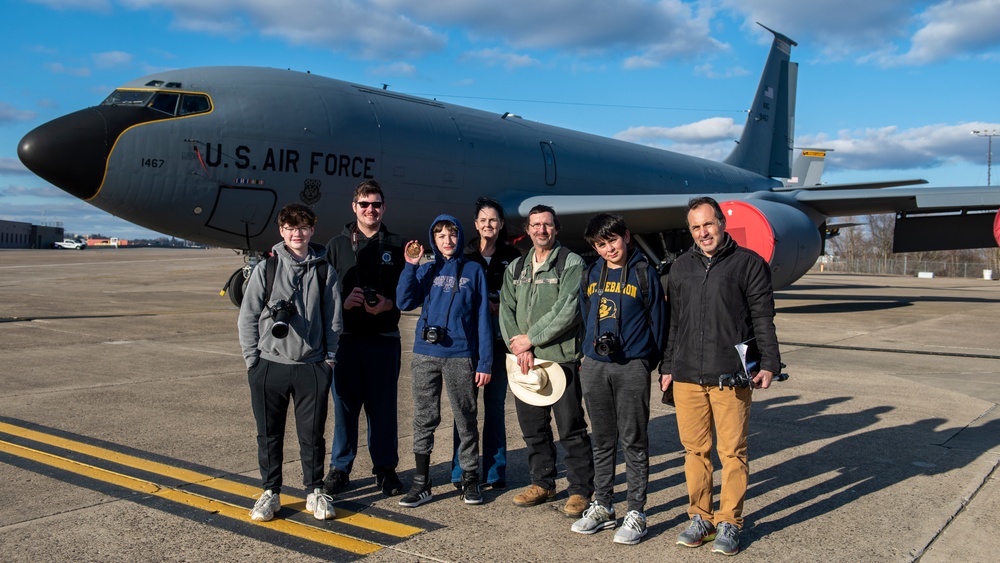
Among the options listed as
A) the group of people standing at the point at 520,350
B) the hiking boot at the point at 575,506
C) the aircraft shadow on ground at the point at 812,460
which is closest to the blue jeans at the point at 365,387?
the group of people standing at the point at 520,350

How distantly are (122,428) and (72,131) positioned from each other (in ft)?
19.4

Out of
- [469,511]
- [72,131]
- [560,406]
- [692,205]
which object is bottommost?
[469,511]

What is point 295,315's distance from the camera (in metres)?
4.05

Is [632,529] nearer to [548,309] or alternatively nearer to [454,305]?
[548,309]

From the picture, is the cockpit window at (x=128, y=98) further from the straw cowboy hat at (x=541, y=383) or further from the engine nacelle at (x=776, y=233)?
the engine nacelle at (x=776, y=233)

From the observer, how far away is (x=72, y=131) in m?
9.82

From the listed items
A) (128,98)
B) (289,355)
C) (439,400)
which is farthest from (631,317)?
(128,98)

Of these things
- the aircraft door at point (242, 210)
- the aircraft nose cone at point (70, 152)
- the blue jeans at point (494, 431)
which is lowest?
the blue jeans at point (494, 431)

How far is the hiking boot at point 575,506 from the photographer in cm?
410

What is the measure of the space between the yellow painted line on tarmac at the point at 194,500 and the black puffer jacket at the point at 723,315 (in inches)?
69.2

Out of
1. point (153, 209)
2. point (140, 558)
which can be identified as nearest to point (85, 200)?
point (153, 209)

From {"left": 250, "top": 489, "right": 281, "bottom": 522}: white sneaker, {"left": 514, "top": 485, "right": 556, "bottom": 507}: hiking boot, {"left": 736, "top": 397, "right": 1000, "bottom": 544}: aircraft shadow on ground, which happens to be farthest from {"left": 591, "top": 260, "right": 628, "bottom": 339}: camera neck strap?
{"left": 250, "top": 489, "right": 281, "bottom": 522}: white sneaker

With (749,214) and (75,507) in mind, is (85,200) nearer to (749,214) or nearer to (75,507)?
(75,507)

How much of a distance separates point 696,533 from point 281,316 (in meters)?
2.32
